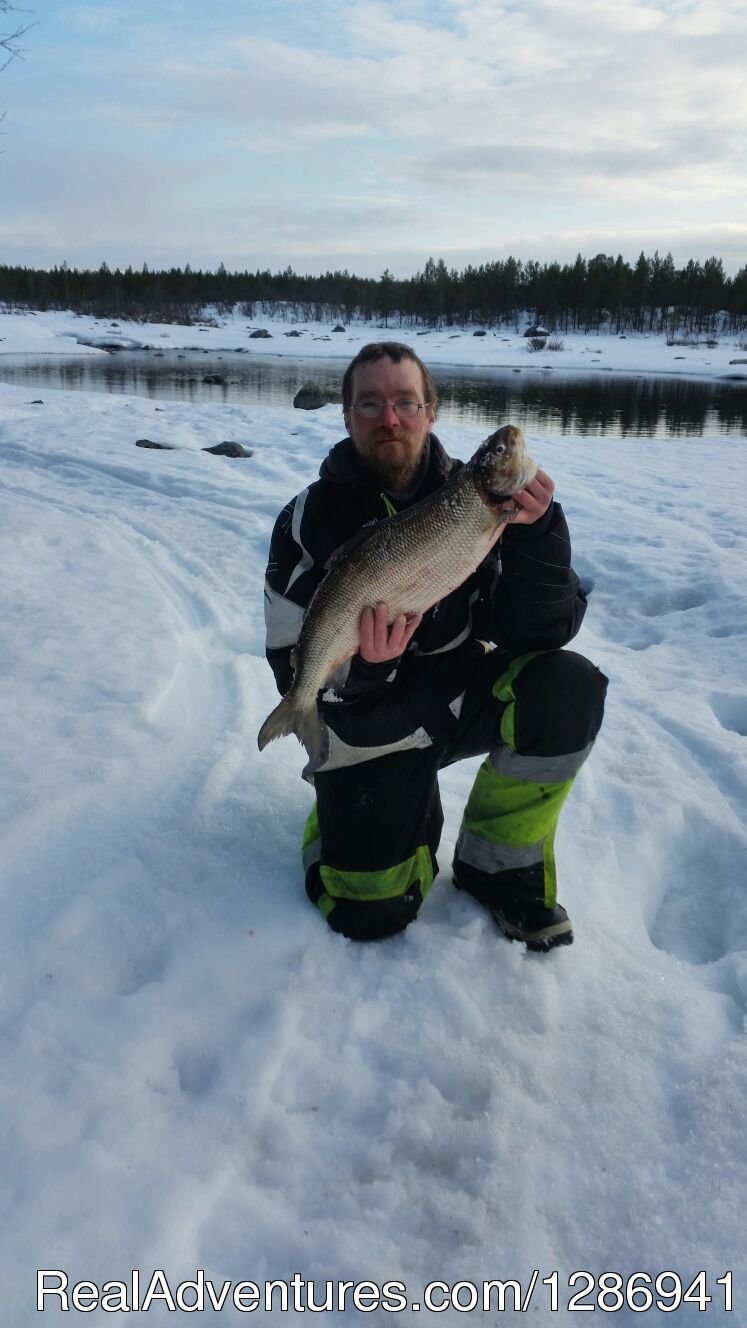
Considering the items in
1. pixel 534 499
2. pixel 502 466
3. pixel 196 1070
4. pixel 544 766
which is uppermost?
pixel 502 466

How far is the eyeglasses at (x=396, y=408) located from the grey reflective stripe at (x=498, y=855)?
156 centimetres

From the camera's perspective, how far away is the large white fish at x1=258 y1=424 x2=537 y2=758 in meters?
2.40

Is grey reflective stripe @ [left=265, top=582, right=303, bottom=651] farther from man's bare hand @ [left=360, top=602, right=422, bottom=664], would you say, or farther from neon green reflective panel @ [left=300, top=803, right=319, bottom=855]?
neon green reflective panel @ [left=300, top=803, right=319, bottom=855]

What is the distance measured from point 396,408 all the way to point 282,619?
2.80 feet

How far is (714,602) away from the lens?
242 inches

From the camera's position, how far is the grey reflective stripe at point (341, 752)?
2682 mm

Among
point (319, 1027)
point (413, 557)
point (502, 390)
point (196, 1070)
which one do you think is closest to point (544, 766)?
point (413, 557)

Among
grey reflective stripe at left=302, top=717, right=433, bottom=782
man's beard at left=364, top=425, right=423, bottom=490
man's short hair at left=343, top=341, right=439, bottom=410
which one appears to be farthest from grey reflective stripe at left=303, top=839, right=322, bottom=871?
man's short hair at left=343, top=341, right=439, bottom=410

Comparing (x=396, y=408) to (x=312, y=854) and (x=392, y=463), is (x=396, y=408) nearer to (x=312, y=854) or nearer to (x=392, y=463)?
(x=392, y=463)

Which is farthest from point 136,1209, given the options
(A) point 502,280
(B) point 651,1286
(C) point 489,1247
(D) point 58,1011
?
(A) point 502,280

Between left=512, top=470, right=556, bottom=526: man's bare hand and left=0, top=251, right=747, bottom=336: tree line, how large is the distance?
293ft

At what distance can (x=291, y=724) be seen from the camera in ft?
8.65

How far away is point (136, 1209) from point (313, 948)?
0.91 metres

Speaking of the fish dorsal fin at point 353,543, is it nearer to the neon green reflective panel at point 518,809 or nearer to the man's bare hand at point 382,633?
the man's bare hand at point 382,633
